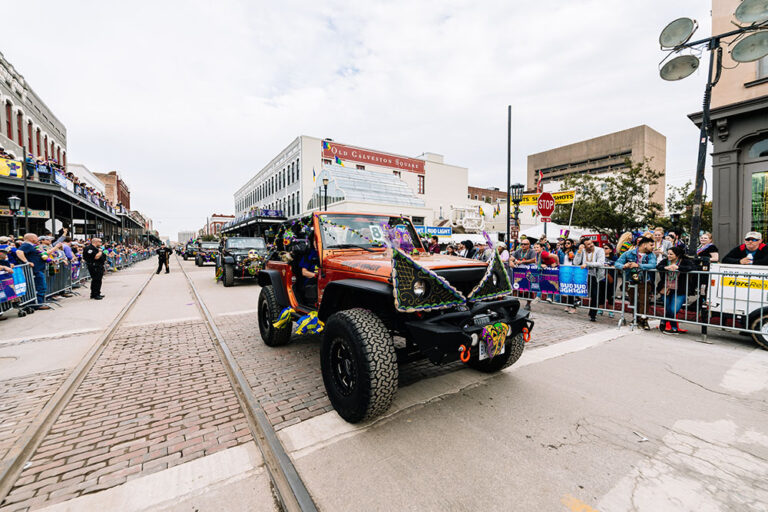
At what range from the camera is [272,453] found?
248 centimetres

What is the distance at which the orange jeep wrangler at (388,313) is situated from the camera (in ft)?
8.82

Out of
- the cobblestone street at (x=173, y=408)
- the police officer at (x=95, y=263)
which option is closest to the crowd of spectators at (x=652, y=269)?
the cobblestone street at (x=173, y=408)

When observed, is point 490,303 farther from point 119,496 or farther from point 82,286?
point 82,286

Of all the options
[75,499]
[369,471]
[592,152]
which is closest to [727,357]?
[369,471]

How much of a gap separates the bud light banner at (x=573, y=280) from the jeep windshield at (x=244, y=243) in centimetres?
1166

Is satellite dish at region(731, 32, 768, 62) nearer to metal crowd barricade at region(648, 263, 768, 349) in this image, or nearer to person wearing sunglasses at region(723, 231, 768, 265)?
person wearing sunglasses at region(723, 231, 768, 265)

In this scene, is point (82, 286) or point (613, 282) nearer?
point (613, 282)

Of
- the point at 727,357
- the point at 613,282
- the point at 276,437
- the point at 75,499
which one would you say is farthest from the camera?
the point at 613,282

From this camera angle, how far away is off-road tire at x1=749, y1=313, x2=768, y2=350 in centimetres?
477

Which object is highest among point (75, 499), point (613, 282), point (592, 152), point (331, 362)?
point (592, 152)

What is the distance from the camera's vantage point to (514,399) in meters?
3.32

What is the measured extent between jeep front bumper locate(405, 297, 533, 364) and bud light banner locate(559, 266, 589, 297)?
15.9 feet

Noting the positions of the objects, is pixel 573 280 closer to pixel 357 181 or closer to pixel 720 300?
pixel 720 300

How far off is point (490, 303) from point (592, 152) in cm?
7029
